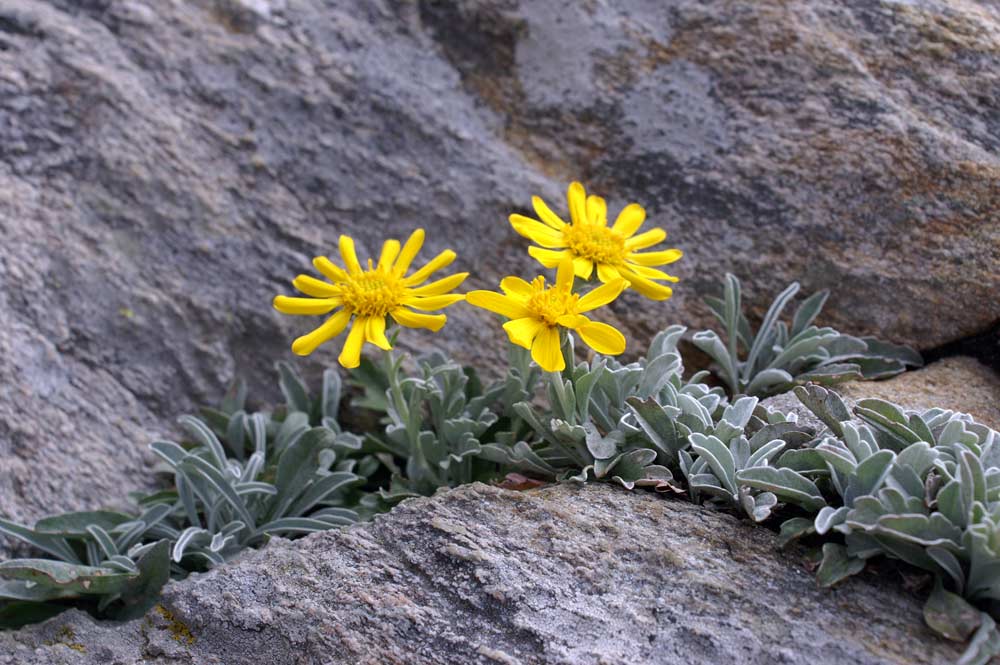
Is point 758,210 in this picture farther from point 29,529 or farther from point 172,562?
point 29,529

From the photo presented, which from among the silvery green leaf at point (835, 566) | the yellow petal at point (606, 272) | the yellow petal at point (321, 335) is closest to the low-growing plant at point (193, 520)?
the yellow petal at point (321, 335)

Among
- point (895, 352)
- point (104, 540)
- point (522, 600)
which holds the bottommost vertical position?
point (104, 540)

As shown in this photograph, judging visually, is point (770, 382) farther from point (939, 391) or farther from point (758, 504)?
point (758, 504)

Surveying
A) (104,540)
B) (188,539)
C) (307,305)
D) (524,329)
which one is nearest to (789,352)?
(524,329)

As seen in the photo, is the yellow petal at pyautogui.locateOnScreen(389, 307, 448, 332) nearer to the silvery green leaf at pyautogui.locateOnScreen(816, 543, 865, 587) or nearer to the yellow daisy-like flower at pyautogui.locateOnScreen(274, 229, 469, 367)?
the yellow daisy-like flower at pyautogui.locateOnScreen(274, 229, 469, 367)

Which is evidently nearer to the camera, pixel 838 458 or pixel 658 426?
pixel 838 458

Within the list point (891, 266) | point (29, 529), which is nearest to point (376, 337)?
point (29, 529)
